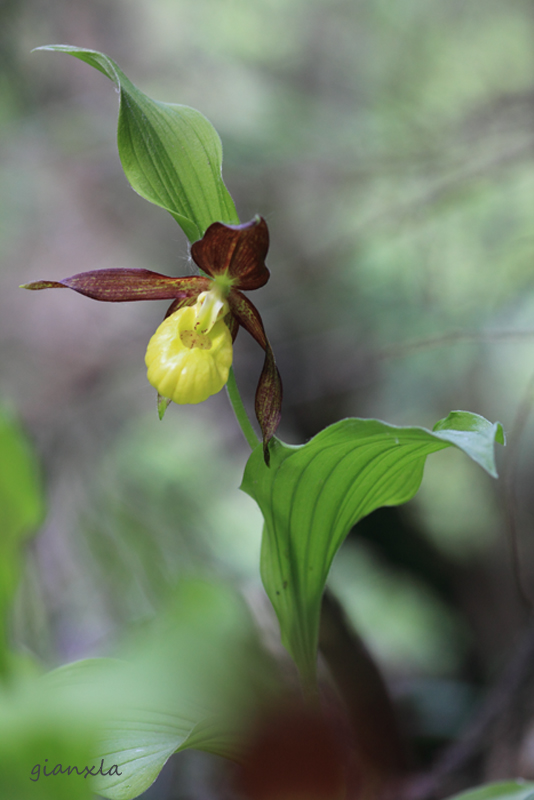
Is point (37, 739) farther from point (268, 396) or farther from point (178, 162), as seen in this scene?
point (178, 162)

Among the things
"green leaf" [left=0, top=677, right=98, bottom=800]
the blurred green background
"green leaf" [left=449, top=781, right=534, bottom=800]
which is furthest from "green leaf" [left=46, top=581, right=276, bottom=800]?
the blurred green background

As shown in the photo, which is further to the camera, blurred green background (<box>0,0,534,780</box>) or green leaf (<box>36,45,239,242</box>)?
blurred green background (<box>0,0,534,780</box>)

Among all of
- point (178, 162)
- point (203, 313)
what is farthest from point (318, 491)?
point (178, 162)

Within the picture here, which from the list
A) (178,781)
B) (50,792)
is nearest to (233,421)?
(178,781)

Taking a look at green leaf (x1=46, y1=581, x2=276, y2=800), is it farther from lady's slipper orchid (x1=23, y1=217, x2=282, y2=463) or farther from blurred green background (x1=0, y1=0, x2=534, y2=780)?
blurred green background (x1=0, y1=0, x2=534, y2=780)

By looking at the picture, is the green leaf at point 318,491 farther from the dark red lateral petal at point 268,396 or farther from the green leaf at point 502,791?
the green leaf at point 502,791

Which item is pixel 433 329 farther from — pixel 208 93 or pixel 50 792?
pixel 208 93
